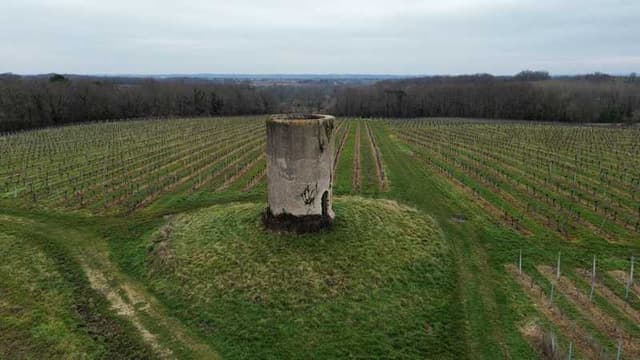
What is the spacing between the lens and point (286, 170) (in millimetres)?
15219

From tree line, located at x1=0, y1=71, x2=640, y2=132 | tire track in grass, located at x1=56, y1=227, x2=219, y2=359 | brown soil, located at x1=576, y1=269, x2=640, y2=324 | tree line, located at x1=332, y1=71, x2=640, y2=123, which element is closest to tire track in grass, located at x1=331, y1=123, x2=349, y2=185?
tire track in grass, located at x1=56, y1=227, x2=219, y2=359

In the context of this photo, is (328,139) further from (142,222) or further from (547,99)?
(547,99)

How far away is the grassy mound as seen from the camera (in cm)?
1113

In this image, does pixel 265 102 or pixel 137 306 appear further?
pixel 265 102

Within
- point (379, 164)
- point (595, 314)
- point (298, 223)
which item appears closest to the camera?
point (595, 314)

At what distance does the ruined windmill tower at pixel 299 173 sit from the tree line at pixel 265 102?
228 feet

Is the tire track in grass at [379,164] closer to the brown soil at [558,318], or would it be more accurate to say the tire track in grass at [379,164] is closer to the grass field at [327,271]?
the grass field at [327,271]

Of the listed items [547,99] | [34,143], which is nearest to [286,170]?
[34,143]

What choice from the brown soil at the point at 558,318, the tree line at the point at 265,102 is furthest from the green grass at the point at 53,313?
the tree line at the point at 265,102

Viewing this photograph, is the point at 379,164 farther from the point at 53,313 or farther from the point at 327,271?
the point at 53,313

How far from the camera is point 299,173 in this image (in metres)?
15.2

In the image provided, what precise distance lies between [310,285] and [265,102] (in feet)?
358

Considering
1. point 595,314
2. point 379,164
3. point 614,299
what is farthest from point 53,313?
point 379,164

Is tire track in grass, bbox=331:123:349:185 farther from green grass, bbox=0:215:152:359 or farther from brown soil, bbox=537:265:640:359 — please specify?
green grass, bbox=0:215:152:359
